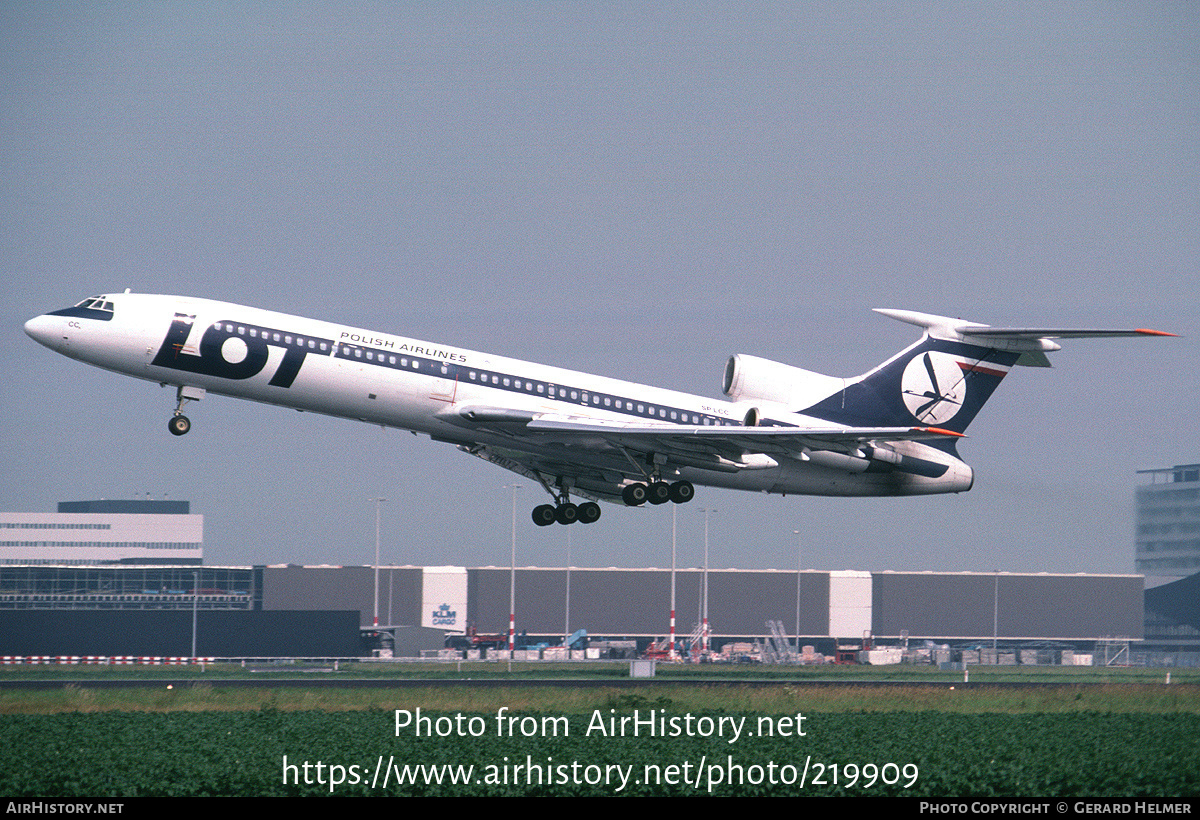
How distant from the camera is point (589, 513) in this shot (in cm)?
4638

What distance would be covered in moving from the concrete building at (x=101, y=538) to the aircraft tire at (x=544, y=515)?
115m

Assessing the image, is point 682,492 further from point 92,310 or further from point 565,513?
point 92,310

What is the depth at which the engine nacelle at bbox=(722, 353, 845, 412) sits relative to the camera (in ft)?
143

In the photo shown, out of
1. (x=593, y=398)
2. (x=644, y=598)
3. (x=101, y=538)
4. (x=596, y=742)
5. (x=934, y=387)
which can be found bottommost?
(x=644, y=598)

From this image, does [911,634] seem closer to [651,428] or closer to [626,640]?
[626,640]

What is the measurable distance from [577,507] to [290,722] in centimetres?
1348

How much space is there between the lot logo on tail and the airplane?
0.05 meters

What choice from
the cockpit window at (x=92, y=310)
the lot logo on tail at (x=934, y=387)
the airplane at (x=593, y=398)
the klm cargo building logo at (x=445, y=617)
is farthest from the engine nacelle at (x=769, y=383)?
the klm cargo building logo at (x=445, y=617)

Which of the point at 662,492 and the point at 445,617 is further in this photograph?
the point at 445,617

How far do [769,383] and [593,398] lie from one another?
622 centimetres

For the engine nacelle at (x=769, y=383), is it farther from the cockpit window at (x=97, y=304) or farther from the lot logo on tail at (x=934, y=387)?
the cockpit window at (x=97, y=304)

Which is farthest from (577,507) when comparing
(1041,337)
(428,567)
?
(428,567)

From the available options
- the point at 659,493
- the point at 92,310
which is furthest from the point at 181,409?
the point at 659,493
